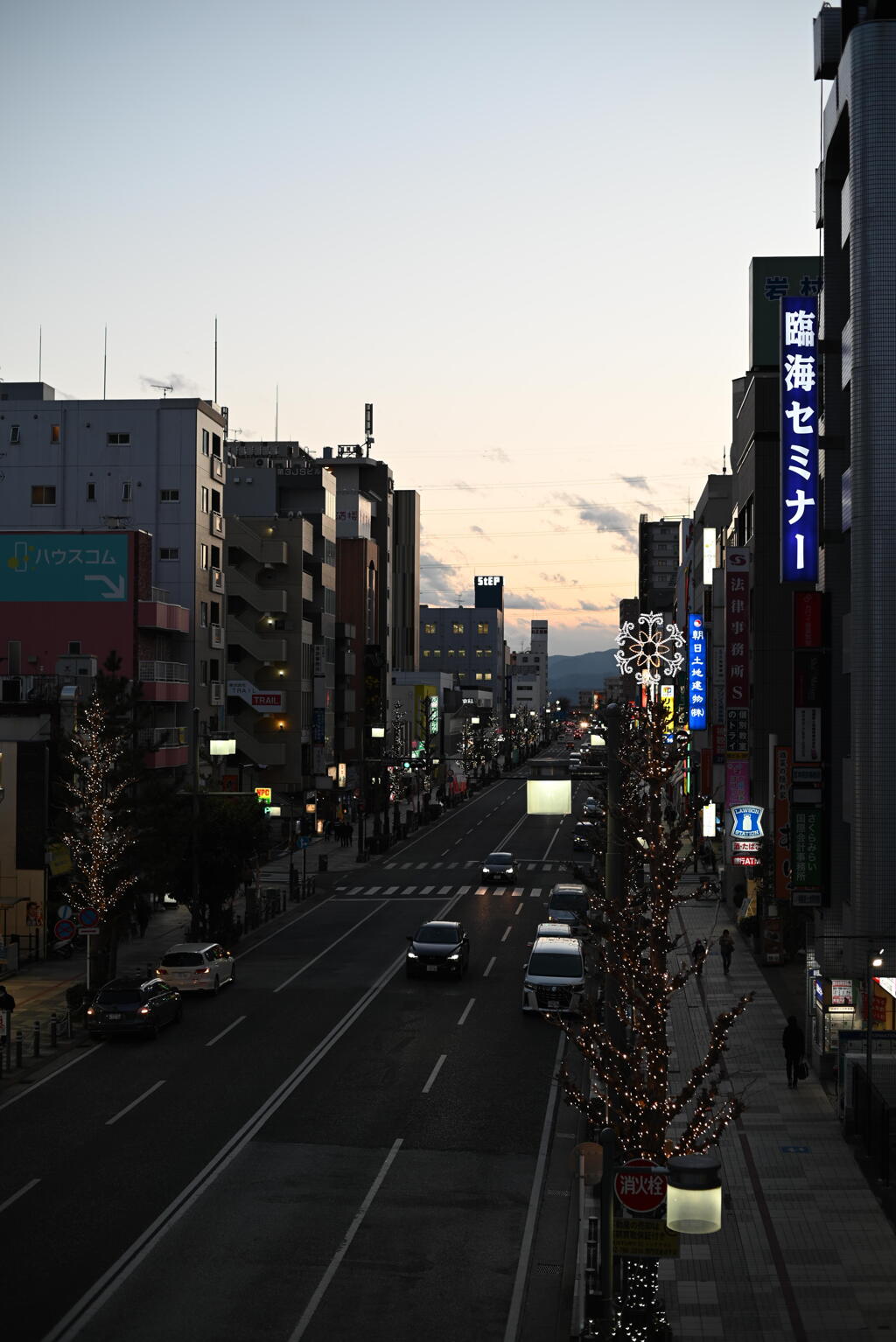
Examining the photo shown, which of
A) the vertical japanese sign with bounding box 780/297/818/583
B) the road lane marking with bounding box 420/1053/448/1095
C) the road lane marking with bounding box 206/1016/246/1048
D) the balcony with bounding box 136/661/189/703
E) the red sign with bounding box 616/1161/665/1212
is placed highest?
the vertical japanese sign with bounding box 780/297/818/583

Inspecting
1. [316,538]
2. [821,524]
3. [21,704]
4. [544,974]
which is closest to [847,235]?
[821,524]

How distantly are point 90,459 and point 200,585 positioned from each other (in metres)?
9.12

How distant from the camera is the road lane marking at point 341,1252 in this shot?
667 inches

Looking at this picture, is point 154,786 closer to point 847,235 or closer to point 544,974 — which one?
point 544,974

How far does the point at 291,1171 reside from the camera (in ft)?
76.3

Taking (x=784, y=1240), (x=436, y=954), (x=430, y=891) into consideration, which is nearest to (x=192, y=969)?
(x=436, y=954)

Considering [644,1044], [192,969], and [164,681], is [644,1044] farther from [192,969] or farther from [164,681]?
[164,681]

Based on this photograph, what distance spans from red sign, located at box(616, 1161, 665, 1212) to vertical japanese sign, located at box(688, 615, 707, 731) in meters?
53.2

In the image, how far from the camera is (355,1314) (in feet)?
56.7

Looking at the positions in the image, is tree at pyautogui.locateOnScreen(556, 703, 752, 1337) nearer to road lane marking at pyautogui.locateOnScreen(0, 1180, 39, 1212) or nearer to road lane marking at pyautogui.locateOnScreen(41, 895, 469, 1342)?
road lane marking at pyautogui.locateOnScreen(41, 895, 469, 1342)

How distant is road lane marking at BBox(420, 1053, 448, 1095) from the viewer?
28.7m

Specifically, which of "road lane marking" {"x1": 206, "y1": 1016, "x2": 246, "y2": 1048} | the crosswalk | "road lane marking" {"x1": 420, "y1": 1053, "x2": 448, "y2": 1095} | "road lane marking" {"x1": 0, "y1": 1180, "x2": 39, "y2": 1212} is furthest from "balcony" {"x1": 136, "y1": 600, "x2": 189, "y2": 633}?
"road lane marking" {"x1": 0, "y1": 1180, "x2": 39, "y2": 1212}

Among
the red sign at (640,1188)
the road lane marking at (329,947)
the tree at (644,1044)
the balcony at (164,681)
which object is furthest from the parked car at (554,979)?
the balcony at (164,681)

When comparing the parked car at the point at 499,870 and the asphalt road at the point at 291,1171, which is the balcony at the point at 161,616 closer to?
the parked car at the point at 499,870
